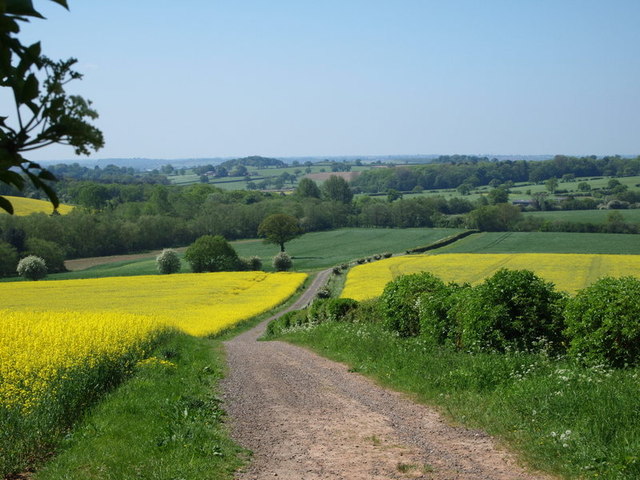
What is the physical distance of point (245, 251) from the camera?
306 ft

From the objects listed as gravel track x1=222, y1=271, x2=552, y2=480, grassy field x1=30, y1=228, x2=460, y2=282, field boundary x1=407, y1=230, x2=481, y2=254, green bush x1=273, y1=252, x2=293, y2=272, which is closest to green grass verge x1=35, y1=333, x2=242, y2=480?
gravel track x1=222, y1=271, x2=552, y2=480

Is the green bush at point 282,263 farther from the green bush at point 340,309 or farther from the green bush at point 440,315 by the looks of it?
the green bush at point 440,315

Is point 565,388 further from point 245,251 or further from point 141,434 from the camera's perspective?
point 245,251

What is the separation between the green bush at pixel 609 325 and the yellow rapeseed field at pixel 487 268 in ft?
103

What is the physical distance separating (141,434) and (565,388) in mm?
5562

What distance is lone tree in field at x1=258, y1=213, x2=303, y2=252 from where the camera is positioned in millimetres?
88875

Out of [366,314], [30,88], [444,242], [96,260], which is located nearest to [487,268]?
[444,242]

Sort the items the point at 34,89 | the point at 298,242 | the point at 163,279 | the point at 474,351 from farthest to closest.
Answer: the point at 298,242 → the point at 163,279 → the point at 474,351 → the point at 34,89

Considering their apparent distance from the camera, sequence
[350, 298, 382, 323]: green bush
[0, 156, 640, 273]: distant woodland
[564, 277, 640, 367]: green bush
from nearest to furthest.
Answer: [564, 277, 640, 367]: green bush
[350, 298, 382, 323]: green bush
[0, 156, 640, 273]: distant woodland

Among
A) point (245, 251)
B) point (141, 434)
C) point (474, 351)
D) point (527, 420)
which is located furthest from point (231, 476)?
point (245, 251)

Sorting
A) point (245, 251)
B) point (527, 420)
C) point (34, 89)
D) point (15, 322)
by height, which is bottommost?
point (245, 251)

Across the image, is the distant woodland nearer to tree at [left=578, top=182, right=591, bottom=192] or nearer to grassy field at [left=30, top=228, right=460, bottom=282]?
tree at [left=578, top=182, right=591, bottom=192]

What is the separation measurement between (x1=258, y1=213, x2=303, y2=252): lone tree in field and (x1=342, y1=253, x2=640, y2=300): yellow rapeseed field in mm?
25721

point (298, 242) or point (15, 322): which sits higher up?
point (15, 322)
